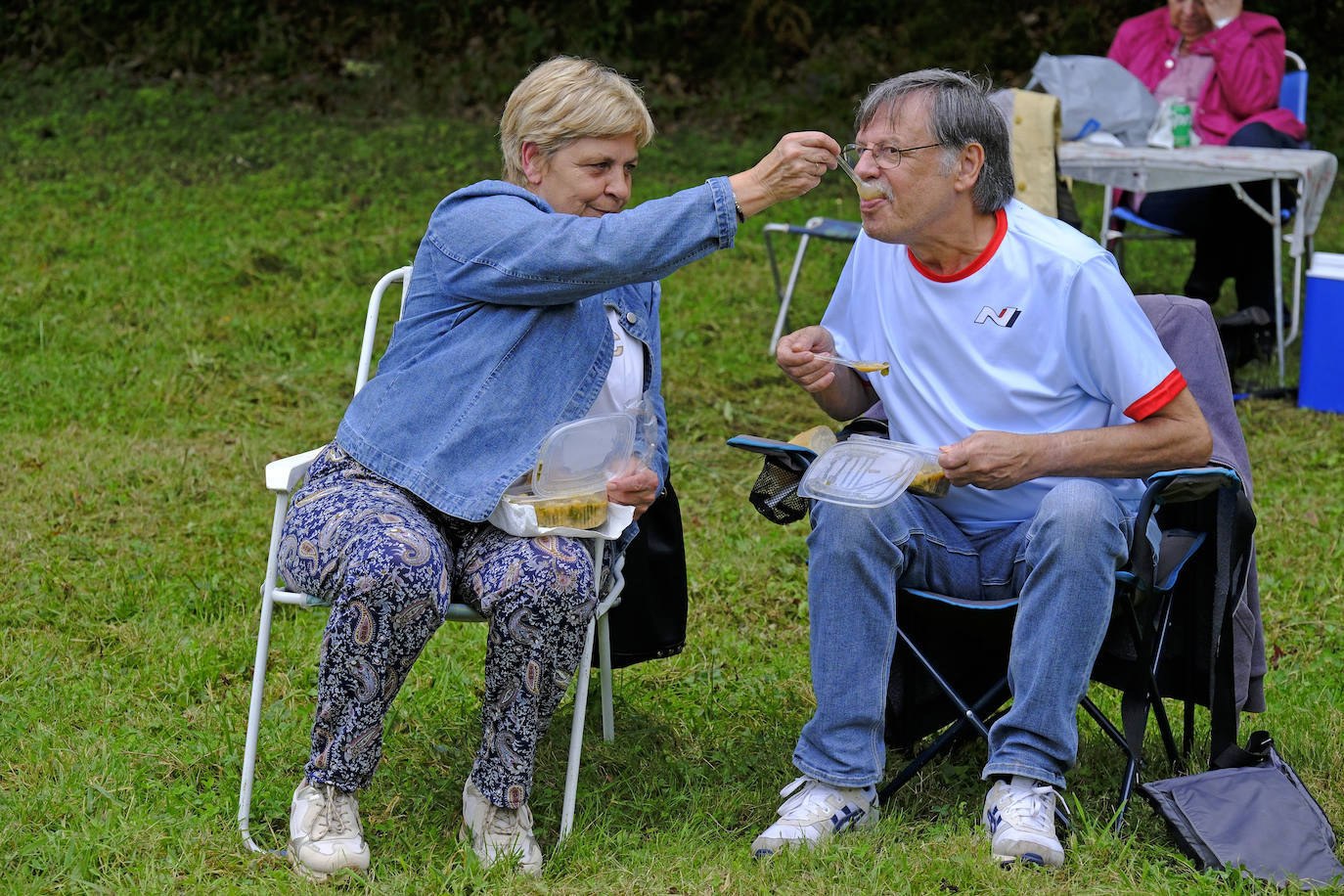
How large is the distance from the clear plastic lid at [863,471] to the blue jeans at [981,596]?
0.11 feet

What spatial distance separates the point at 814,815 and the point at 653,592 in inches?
24.0

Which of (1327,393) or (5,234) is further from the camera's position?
(5,234)

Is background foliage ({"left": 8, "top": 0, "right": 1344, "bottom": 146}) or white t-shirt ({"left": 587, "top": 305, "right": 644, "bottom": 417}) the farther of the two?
background foliage ({"left": 8, "top": 0, "right": 1344, "bottom": 146})

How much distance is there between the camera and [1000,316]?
2.61 meters

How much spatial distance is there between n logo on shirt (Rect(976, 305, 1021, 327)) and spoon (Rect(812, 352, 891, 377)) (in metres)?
0.20

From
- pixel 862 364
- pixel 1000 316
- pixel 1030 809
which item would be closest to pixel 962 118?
pixel 1000 316

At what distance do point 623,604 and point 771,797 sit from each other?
49 centimetres

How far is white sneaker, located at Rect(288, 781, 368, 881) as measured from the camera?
2404mm

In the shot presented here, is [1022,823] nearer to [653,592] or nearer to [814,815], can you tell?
[814,815]

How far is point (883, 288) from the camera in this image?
2.78 m

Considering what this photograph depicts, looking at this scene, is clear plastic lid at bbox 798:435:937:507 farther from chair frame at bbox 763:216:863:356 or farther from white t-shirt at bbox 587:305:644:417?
chair frame at bbox 763:216:863:356

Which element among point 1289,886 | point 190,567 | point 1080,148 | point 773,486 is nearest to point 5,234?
point 190,567

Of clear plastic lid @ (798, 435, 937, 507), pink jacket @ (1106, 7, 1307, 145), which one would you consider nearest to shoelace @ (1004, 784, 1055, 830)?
clear plastic lid @ (798, 435, 937, 507)

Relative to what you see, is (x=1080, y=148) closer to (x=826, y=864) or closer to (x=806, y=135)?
(x=806, y=135)
